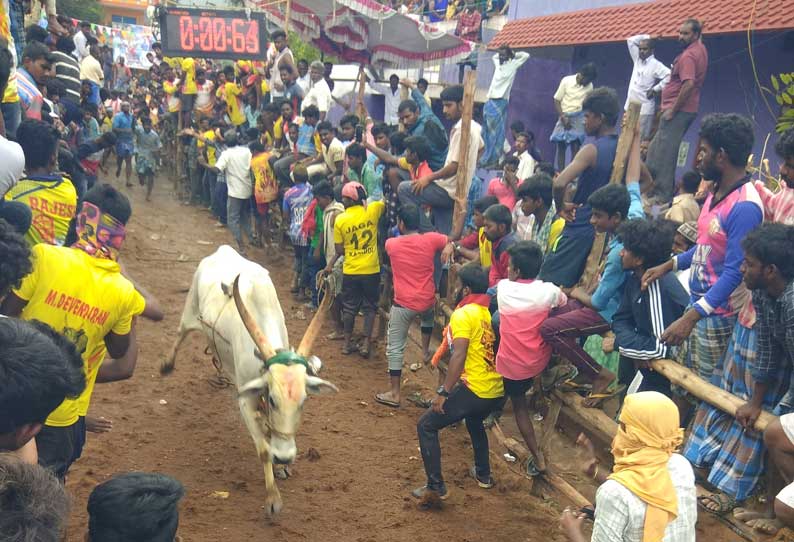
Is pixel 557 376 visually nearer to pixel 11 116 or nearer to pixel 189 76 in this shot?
pixel 11 116

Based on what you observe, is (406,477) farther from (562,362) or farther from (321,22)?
(321,22)

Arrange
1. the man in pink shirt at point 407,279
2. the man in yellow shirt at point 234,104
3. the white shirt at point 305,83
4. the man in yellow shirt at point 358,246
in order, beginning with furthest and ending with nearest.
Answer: the man in yellow shirt at point 234,104, the white shirt at point 305,83, the man in yellow shirt at point 358,246, the man in pink shirt at point 407,279

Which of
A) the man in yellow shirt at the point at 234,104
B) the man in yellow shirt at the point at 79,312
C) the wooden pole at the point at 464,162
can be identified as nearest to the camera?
the man in yellow shirt at the point at 79,312

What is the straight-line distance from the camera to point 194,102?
17.6 metres

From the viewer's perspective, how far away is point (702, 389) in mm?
4469

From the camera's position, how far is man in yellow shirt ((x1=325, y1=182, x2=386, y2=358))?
327 inches

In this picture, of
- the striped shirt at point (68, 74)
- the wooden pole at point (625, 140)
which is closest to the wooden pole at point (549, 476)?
the wooden pole at point (625, 140)

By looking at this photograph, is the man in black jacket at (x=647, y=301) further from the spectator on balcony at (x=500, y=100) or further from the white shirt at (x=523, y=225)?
the spectator on balcony at (x=500, y=100)

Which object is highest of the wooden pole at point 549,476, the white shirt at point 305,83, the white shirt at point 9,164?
the white shirt at point 305,83

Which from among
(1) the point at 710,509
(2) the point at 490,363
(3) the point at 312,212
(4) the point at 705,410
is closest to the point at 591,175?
(2) the point at 490,363

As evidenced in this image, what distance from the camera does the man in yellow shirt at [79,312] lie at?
146 inches

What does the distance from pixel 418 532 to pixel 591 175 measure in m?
3.39

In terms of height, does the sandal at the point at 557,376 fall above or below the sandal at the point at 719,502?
above

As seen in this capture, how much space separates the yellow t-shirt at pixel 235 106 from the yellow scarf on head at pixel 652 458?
15.2 m
